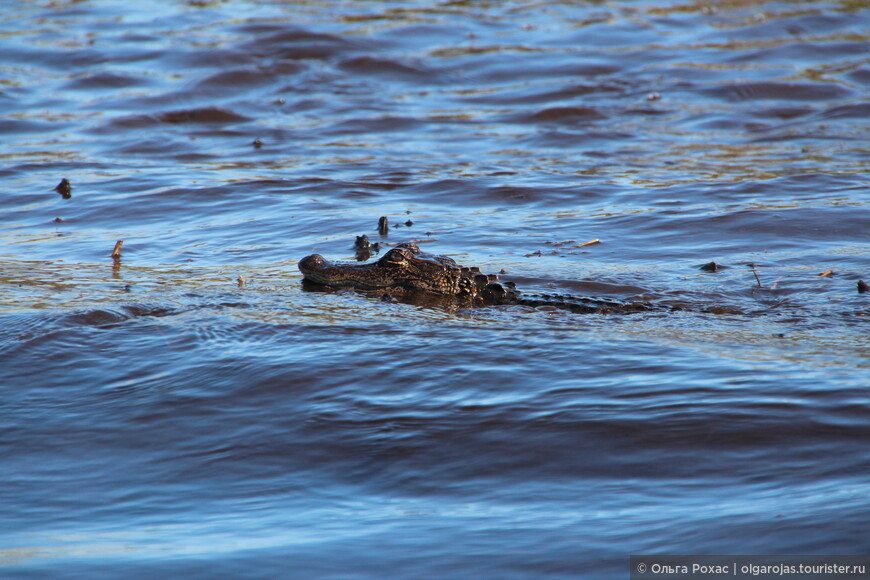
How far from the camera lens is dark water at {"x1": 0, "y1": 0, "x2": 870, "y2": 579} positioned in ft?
12.0

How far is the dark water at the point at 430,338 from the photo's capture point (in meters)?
3.65

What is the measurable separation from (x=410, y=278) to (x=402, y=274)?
0.21 feet

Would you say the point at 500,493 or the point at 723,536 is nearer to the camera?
the point at 723,536

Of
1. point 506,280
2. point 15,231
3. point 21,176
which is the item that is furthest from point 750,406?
point 21,176

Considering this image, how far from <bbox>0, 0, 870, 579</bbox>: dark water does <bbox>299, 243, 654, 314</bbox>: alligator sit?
229 millimetres

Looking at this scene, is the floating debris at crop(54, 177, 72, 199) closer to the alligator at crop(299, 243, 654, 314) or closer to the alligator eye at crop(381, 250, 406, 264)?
the alligator at crop(299, 243, 654, 314)

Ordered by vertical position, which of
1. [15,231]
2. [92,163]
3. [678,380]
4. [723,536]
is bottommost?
[723,536]

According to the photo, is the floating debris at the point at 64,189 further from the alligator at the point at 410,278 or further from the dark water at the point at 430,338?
the alligator at the point at 410,278

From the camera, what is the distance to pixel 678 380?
481 centimetres

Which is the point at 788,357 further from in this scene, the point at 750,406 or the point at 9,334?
the point at 9,334

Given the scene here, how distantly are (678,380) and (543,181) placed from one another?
18.8 feet

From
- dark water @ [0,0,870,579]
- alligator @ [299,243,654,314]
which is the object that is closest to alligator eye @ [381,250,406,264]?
alligator @ [299,243,654,314]

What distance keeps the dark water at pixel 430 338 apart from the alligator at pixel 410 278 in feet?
0.75

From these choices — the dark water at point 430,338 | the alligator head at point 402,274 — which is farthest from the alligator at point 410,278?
the dark water at point 430,338
